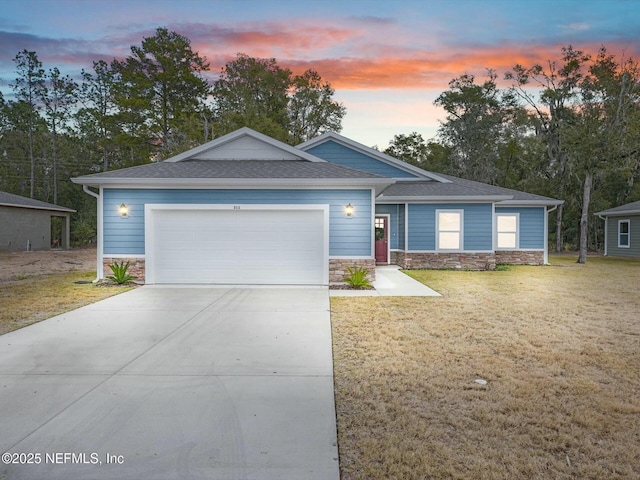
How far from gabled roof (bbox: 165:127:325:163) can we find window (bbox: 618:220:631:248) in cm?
1789

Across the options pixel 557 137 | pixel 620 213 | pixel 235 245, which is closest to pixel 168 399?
pixel 235 245

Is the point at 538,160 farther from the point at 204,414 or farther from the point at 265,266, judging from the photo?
the point at 204,414

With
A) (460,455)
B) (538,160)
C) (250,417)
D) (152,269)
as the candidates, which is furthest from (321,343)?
(538,160)

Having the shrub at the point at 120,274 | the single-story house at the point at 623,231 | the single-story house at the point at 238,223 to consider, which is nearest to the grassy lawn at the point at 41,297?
the shrub at the point at 120,274

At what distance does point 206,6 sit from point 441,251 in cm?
1153

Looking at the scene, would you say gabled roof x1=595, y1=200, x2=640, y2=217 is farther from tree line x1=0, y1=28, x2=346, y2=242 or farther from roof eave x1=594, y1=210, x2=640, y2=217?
tree line x1=0, y1=28, x2=346, y2=242

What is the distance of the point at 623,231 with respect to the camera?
21328 mm

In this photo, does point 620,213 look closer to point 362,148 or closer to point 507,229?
point 507,229

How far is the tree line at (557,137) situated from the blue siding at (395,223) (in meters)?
8.55

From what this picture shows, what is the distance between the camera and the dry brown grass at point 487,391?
2.67m

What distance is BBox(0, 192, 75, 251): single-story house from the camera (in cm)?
2238

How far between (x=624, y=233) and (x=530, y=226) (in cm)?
856

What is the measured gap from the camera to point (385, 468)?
257 centimetres

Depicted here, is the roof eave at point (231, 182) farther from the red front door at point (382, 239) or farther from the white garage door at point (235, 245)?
the red front door at point (382, 239)
